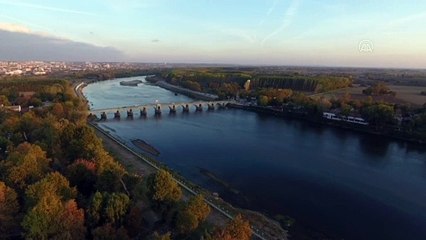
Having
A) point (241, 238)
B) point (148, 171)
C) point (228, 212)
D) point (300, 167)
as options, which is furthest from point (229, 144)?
point (241, 238)

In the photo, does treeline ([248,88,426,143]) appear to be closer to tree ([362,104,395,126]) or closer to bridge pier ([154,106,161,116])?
tree ([362,104,395,126])

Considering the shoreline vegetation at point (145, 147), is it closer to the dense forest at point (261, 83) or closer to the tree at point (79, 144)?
the tree at point (79, 144)

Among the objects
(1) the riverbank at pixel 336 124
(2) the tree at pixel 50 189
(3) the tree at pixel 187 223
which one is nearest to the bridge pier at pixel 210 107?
(1) the riverbank at pixel 336 124

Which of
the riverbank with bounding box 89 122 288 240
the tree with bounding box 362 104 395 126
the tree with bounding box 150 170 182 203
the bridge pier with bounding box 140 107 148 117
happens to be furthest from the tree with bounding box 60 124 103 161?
the tree with bounding box 362 104 395 126

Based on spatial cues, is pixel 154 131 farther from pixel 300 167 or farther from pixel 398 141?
pixel 398 141

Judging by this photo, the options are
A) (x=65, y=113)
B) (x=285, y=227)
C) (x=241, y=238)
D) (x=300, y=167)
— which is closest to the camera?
(x=241, y=238)

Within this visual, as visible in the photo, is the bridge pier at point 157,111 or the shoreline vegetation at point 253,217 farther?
the bridge pier at point 157,111

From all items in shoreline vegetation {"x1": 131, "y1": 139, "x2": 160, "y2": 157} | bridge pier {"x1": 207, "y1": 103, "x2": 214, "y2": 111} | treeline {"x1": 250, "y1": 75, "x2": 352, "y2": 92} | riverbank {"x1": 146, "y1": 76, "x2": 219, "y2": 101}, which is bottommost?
riverbank {"x1": 146, "y1": 76, "x2": 219, "y2": 101}

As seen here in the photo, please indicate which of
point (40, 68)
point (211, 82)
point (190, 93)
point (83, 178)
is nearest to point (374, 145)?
point (83, 178)
